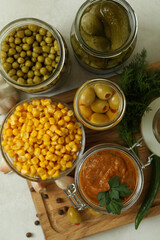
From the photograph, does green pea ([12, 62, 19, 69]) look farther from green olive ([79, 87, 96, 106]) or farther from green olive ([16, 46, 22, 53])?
green olive ([79, 87, 96, 106])

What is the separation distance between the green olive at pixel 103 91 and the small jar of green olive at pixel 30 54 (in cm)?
24

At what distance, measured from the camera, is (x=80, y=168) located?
57.2 inches

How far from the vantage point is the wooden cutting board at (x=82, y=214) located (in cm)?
161

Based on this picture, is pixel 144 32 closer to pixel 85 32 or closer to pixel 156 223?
pixel 85 32

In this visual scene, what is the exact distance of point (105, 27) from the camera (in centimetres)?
121

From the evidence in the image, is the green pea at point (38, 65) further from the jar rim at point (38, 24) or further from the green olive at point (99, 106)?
the green olive at point (99, 106)

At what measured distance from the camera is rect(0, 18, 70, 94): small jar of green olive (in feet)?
4.32

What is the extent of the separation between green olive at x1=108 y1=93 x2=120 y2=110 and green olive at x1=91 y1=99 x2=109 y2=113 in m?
0.03

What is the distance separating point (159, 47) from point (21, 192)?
1.48 m

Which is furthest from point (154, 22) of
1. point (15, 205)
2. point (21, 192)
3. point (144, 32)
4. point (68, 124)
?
point (15, 205)

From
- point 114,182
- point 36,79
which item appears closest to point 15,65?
point 36,79

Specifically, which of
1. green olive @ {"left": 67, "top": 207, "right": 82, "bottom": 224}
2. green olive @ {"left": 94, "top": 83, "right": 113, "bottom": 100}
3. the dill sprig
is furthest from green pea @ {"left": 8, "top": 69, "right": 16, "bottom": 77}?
green olive @ {"left": 67, "top": 207, "right": 82, "bottom": 224}

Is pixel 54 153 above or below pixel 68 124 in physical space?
below

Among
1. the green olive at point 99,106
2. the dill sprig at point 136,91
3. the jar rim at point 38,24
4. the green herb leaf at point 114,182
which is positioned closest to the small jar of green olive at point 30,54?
the jar rim at point 38,24
